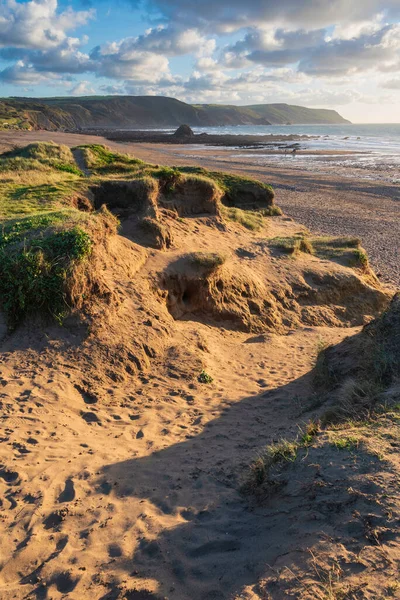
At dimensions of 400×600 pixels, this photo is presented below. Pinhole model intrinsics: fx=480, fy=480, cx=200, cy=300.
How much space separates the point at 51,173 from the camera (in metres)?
13.8

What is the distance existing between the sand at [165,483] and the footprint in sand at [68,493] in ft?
0.05

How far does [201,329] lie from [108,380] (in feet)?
9.23

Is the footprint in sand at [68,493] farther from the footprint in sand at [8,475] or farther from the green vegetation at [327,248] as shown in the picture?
the green vegetation at [327,248]

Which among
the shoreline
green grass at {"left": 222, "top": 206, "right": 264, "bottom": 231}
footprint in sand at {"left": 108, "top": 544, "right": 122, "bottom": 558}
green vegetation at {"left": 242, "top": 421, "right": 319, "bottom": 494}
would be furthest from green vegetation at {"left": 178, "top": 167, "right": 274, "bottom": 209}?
footprint in sand at {"left": 108, "top": 544, "right": 122, "bottom": 558}

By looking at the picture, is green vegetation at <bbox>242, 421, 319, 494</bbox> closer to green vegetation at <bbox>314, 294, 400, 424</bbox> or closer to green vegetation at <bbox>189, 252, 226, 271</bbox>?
green vegetation at <bbox>314, 294, 400, 424</bbox>

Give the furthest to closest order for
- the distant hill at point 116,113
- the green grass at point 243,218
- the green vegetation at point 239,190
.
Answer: the distant hill at point 116,113 < the green vegetation at point 239,190 < the green grass at point 243,218

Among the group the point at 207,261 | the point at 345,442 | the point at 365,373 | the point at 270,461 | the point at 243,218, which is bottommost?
the point at 270,461

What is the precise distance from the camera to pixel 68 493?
4.94 m

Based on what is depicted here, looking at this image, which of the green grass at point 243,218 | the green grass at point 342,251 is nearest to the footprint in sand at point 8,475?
the green grass at point 243,218

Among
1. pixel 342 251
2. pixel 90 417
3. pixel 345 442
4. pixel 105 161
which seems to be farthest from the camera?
pixel 105 161

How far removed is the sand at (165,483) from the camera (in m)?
3.57

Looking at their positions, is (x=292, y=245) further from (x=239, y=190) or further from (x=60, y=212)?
(x=60, y=212)

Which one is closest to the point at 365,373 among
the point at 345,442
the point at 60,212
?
the point at 345,442

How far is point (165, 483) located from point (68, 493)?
100 cm
